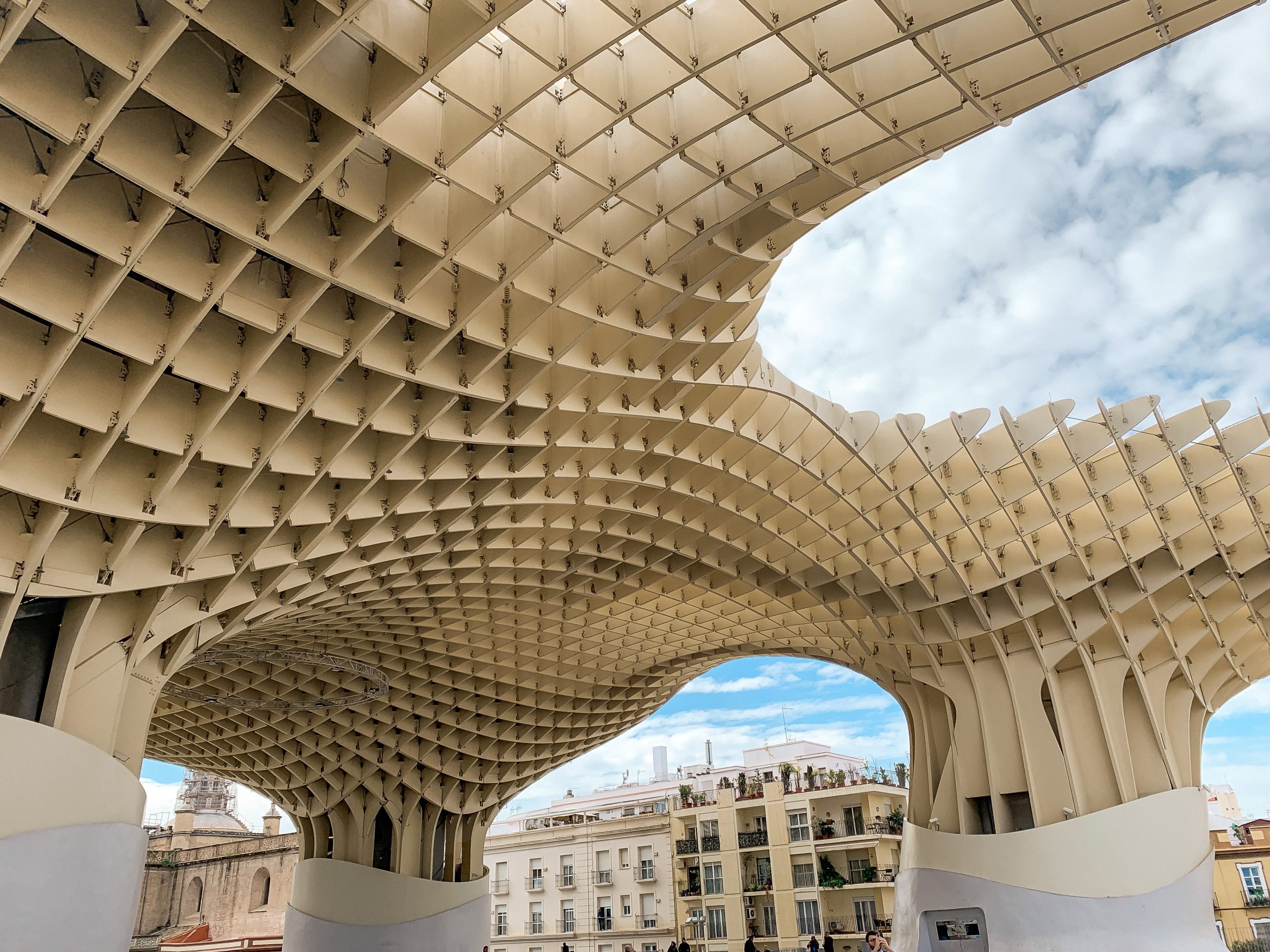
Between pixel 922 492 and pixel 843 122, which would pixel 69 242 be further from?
pixel 922 492

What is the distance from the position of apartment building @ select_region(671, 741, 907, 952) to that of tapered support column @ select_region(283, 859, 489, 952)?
26.3 metres

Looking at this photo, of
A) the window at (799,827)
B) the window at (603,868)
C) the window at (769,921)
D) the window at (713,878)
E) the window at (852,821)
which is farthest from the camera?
the window at (603,868)

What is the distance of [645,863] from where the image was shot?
7375cm

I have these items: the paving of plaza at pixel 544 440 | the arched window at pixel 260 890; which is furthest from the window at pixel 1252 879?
the arched window at pixel 260 890

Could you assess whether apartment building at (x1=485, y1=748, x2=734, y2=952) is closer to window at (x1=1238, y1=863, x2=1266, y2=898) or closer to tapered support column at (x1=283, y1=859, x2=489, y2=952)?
tapered support column at (x1=283, y1=859, x2=489, y2=952)

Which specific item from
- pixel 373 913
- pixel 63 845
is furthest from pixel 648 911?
pixel 63 845

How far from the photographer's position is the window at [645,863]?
73.3m

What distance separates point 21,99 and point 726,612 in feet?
104

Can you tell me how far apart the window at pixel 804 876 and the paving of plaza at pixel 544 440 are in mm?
31291

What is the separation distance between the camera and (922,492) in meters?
29.8

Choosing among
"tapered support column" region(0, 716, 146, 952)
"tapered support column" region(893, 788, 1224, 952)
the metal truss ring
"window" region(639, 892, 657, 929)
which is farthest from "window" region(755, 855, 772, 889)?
"tapered support column" region(0, 716, 146, 952)

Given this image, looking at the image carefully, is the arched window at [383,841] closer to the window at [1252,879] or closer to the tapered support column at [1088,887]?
the tapered support column at [1088,887]

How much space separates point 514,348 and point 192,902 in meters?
85.2

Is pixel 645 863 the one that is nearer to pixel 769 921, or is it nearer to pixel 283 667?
pixel 769 921
